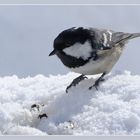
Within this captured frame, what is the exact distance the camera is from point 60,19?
7.02 ft

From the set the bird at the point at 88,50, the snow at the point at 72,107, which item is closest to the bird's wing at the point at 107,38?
the bird at the point at 88,50

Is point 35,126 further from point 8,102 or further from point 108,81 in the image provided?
point 108,81

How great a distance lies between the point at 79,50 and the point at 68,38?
0.23ft

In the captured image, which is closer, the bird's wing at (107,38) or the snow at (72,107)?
the snow at (72,107)

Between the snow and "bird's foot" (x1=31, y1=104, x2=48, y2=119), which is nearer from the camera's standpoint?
the snow

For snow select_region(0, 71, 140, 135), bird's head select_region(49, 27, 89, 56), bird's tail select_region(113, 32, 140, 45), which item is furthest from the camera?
bird's tail select_region(113, 32, 140, 45)

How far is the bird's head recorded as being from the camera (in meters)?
1.99

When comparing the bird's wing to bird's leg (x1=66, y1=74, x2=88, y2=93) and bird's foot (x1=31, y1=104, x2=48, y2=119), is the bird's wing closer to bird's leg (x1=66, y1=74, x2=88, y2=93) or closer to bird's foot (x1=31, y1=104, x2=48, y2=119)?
bird's leg (x1=66, y1=74, x2=88, y2=93)

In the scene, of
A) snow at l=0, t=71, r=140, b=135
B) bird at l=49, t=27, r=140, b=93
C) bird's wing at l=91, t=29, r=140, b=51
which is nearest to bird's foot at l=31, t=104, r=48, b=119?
snow at l=0, t=71, r=140, b=135

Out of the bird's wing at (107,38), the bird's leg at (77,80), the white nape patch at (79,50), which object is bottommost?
the bird's leg at (77,80)

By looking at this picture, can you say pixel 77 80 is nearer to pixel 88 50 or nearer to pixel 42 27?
pixel 88 50

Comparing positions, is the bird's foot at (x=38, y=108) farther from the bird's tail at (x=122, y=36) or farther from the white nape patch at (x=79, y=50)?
the bird's tail at (x=122, y=36)

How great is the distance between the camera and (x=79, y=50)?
6.71 feet

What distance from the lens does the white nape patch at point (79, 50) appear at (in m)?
2.03
